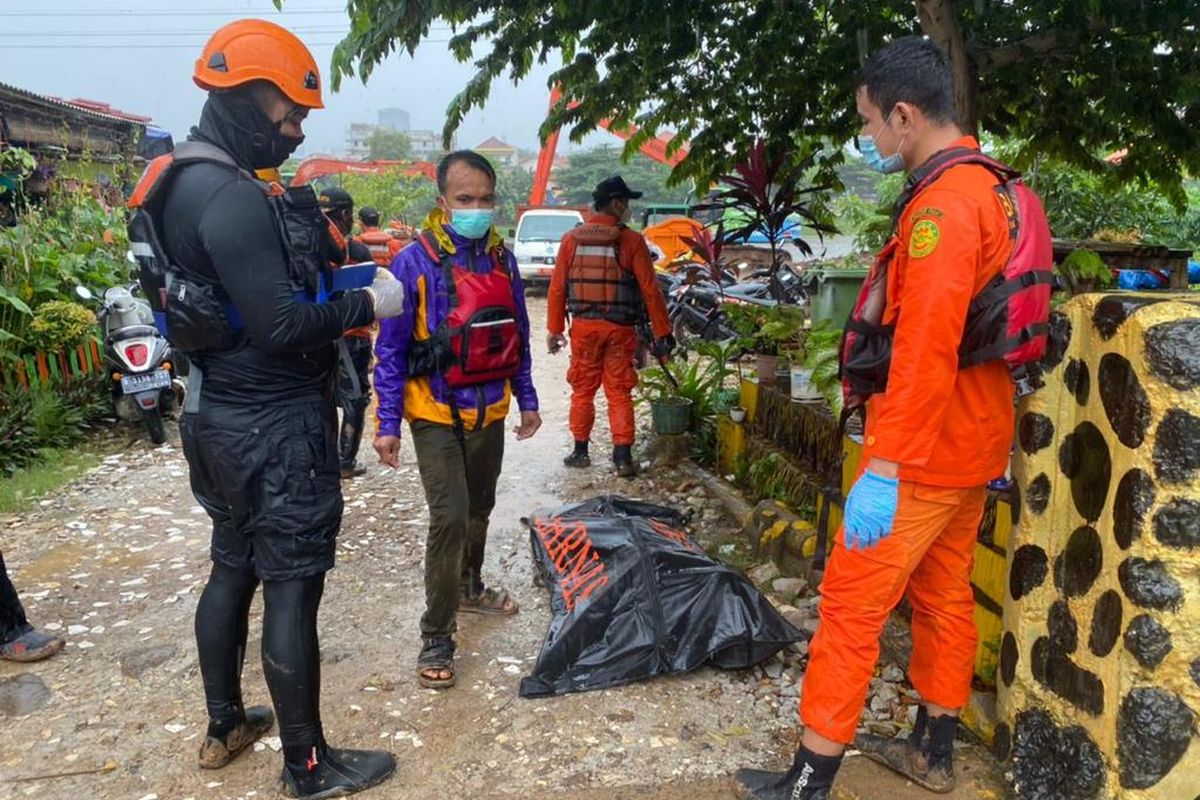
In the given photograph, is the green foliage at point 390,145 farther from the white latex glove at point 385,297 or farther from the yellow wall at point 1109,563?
the yellow wall at point 1109,563

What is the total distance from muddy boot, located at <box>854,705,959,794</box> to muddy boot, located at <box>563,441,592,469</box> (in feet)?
12.5

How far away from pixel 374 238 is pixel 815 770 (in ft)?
31.1

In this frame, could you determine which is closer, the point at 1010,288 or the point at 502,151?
the point at 1010,288

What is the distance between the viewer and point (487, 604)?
12.9ft

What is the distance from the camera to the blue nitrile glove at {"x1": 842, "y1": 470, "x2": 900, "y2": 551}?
2184 mm

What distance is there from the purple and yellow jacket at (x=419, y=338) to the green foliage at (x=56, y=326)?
15.3ft

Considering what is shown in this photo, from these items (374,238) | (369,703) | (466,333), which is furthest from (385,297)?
(374,238)

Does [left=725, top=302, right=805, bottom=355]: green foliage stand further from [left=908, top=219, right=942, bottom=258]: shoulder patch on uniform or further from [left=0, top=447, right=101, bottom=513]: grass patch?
[left=0, top=447, right=101, bottom=513]: grass patch

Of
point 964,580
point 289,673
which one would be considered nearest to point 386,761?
point 289,673

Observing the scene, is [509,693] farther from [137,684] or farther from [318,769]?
[137,684]

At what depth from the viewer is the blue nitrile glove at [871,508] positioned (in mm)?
2184

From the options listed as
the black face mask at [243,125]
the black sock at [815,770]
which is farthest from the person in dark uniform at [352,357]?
the black sock at [815,770]

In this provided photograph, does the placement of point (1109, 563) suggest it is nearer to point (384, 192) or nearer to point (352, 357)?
point (352, 357)

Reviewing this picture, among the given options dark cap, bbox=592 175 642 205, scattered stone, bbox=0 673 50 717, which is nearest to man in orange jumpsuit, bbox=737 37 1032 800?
scattered stone, bbox=0 673 50 717
